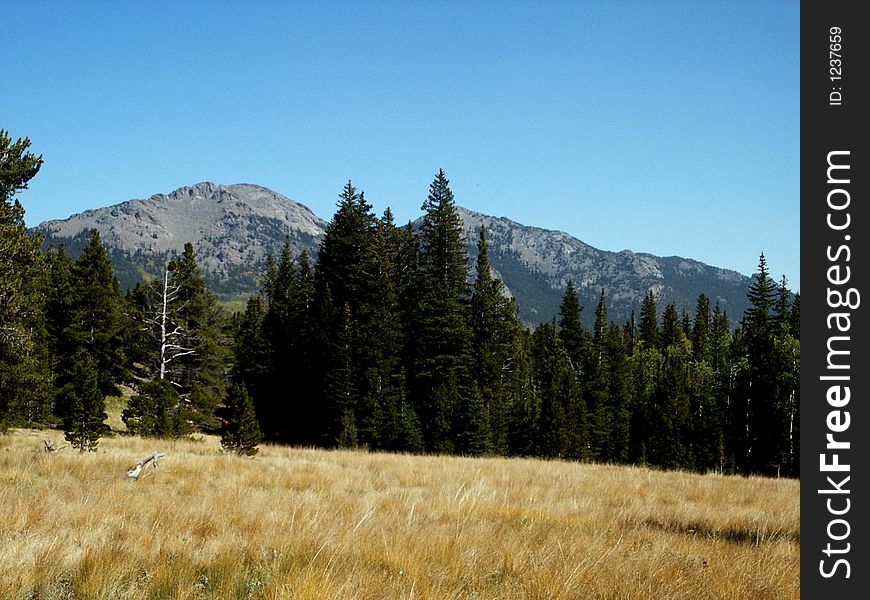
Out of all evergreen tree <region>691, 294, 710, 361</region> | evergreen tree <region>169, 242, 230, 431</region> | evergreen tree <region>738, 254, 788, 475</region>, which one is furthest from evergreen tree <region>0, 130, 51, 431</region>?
evergreen tree <region>691, 294, 710, 361</region>

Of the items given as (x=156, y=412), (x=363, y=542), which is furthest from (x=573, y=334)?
(x=363, y=542)

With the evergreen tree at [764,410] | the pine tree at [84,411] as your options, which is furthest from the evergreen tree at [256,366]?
the evergreen tree at [764,410]

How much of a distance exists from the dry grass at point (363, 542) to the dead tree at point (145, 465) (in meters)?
0.24

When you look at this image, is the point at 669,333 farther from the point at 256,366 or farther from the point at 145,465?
the point at 145,465

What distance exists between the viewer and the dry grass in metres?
4.21

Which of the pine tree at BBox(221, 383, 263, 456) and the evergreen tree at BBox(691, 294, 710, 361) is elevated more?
the evergreen tree at BBox(691, 294, 710, 361)

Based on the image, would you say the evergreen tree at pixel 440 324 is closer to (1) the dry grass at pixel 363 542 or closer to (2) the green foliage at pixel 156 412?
(2) the green foliage at pixel 156 412

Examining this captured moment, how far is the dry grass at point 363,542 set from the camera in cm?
421

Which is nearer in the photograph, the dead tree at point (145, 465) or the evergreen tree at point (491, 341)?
the dead tree at point (145, 465)

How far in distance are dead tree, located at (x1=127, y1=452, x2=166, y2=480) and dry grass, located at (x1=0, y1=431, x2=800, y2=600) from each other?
24 cm

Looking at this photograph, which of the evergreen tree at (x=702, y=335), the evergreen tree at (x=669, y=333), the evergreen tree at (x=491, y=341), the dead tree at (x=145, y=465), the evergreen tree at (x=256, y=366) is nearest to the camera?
the dead tree at (x=145, y=465)

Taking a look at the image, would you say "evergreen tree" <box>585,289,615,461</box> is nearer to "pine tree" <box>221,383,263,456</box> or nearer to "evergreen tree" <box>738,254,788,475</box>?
"evergreen tree" <box>738,254,788,475</box>

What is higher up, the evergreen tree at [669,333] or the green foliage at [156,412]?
the evergreen tree at [669,333]
